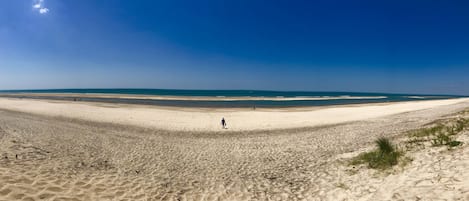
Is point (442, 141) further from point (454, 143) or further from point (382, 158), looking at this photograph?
point (382, 158)

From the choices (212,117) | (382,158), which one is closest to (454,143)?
(382,158)

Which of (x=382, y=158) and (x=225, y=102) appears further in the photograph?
(x=225, y=102)

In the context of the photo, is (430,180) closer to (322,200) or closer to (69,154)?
(322,200)

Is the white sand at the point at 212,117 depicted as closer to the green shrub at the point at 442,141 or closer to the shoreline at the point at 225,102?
the shoreline at the point at 225,102

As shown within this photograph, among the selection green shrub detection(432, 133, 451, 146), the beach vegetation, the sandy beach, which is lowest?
the sandy beach

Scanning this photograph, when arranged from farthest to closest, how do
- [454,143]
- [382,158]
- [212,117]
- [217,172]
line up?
[212,117], [217,172], [382,158], [454,143]

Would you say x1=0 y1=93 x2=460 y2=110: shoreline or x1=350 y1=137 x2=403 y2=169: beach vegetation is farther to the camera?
x1=0 y1=93 x2=460 y2=110: shoreline

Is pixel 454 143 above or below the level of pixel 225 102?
above

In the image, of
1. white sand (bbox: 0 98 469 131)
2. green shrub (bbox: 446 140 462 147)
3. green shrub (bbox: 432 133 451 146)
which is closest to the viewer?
green shrub (bbox: 446 140 462 147)

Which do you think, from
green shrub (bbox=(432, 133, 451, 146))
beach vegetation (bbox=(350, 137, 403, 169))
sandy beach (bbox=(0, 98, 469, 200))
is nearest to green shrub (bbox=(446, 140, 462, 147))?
green shrub (bbox=(432, 133, 451, 146))

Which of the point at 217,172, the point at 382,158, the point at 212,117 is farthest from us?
the point at 212,117

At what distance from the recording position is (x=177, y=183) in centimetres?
833

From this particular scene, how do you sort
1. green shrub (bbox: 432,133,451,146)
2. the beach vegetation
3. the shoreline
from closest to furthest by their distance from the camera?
the beach vegetation < green shrub (bbox: 432,133,451,146) < the shoreline

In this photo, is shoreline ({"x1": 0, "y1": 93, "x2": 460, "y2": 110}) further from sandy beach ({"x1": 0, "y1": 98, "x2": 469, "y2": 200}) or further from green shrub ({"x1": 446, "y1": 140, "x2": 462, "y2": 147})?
green shrub ({"x1": 446, "y1": 140, "x2": 462, "y2": 147})
